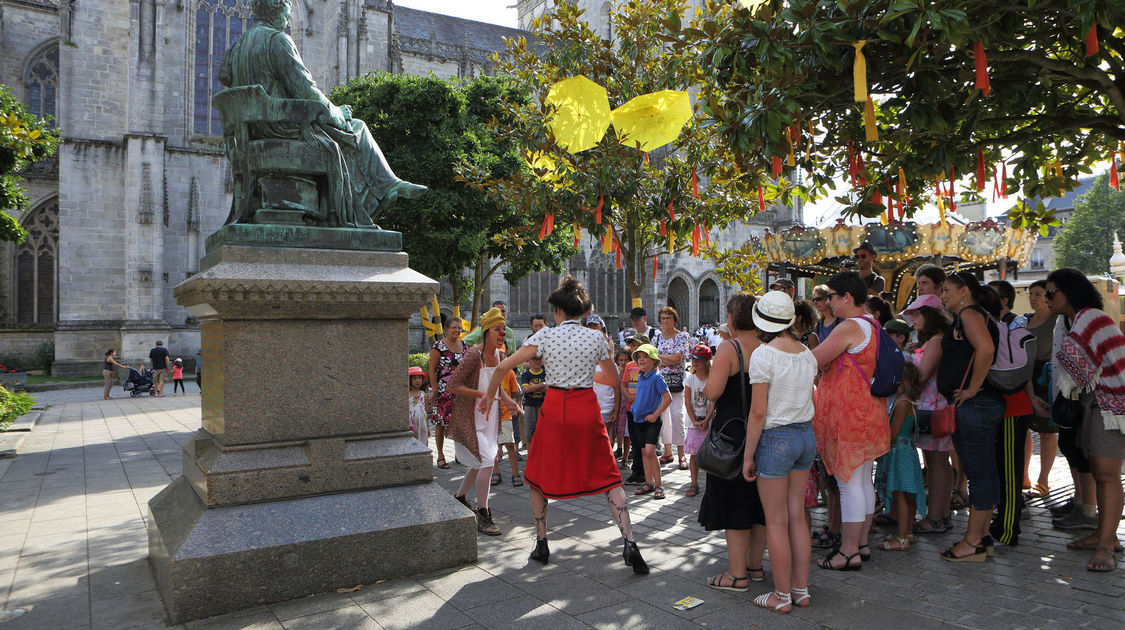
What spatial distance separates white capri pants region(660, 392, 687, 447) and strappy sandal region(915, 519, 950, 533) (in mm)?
2869

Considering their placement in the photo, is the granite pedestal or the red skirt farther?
the red skirt

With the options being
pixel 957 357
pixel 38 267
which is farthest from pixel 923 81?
pixel 38 267

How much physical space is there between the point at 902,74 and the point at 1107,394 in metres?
2.63

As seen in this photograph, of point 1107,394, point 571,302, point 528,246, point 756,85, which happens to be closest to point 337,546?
point 571,302

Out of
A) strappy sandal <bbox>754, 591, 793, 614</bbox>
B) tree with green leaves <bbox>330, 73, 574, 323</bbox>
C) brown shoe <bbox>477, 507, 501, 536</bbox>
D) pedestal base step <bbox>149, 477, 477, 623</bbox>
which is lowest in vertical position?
brown shoe <bbox>477, 507, 501, 536</bbox>

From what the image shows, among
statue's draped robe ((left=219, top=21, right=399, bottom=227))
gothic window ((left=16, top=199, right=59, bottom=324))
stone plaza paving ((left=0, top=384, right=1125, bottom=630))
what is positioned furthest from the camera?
gothic window ((left=16, top=199, right=59, bottom=324))

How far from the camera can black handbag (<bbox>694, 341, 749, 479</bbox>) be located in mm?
3893

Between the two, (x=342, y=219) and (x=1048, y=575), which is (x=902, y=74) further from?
(x=342, y=219)

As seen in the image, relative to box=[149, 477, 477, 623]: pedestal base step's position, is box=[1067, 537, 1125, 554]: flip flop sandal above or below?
below

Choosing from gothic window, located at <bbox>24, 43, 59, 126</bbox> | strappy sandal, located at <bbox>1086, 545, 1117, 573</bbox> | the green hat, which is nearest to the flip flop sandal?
strappy sandal, located at <bbox>1086, 545, 1117, 573</bbox>

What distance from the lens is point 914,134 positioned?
667 centimetres

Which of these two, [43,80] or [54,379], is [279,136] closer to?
[54,379]

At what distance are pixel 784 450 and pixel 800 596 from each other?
818 millimetres

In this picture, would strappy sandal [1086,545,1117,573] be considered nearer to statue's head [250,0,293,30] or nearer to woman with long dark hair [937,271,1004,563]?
woman with long dark hair [937,271,1004,563]
